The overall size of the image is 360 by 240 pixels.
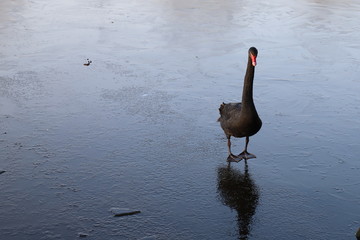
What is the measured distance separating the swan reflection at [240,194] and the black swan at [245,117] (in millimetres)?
281

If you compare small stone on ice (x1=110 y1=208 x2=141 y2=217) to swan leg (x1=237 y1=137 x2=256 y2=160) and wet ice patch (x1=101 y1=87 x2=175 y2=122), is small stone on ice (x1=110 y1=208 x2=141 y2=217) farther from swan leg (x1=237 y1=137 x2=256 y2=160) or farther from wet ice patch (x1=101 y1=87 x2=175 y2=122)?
wet ice patch (x1=101 y1=87 x2=175 y2=122)

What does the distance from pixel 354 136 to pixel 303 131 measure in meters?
0.60

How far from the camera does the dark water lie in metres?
4.23

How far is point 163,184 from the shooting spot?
4785 mm

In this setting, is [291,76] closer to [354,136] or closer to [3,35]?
[354,136]

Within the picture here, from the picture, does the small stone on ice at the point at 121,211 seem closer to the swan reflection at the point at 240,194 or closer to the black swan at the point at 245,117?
the swan reflection at the point at 240,194

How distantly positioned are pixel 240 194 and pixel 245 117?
846 millimetres

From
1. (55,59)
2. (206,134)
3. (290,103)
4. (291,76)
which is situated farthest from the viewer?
(55,59)

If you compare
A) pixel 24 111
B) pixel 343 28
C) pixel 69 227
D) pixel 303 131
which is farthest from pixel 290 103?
pixel 343 28

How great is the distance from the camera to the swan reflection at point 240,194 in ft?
13.9

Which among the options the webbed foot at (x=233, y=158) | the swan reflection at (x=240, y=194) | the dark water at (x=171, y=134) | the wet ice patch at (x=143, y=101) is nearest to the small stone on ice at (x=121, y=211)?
the dark water at (x=171, y=134)

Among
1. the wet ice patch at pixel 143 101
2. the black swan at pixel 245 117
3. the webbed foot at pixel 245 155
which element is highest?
the black swan at pixel 245 117

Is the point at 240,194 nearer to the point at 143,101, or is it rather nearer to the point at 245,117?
the point at 245,117

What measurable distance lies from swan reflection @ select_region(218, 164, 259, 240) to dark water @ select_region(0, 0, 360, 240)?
0.02 m
